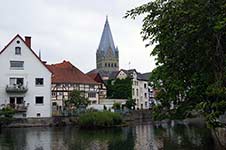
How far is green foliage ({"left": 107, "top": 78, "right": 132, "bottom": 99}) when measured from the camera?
82438mm

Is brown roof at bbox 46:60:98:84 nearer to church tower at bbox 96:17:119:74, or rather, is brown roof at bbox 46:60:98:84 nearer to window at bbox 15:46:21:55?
window at bbox 15:46:21:55

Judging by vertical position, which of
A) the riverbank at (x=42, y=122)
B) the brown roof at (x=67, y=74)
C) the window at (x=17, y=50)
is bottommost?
the riverbank at (x=42, y=122)

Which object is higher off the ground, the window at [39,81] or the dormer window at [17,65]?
the dormer window at [17,65]

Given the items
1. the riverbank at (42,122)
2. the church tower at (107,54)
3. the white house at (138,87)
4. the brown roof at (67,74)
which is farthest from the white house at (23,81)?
the church tower at (107,54)

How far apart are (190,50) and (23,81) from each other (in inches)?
1718

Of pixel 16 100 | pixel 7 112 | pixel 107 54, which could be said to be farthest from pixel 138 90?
pixel 107 54

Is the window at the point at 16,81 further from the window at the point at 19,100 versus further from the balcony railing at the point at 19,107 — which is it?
the balcony railing at the point at 19,107

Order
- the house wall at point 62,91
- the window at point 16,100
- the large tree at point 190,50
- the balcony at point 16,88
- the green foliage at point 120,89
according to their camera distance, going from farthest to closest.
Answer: the green foliage at point 120,89
the house wall at point 62,91
the window at point 16,100
the balcony at point 16,88
the large tree at point 190,50

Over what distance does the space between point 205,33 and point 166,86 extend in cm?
566

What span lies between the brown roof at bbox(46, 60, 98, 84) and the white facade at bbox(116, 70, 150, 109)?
738 inches

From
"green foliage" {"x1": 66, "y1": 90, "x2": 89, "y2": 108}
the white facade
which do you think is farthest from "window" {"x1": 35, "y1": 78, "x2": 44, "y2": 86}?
the white facade

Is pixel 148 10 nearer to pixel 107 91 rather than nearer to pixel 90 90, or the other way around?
pixel 90 90

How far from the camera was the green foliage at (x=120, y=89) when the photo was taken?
82438 millimetres

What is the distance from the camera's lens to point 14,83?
2210 inches
